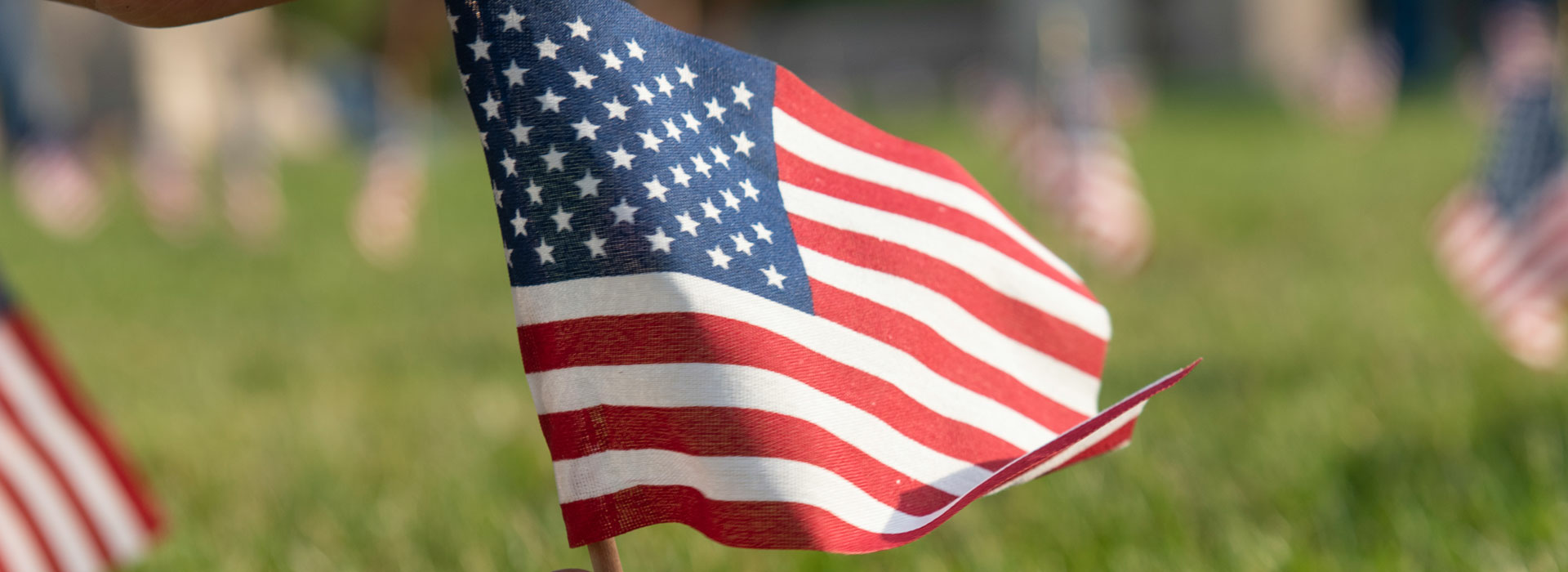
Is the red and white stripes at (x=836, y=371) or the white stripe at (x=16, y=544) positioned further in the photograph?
the white stripe at (x=16, y=544)

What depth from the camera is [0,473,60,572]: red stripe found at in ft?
7.38

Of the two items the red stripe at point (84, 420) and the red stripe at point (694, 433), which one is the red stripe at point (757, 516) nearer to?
the red stripe at point (694, 433)

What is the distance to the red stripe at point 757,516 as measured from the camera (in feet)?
3.96

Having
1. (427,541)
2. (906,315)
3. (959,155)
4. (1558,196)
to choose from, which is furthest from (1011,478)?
(959,155)

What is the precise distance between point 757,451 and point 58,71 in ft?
95.7

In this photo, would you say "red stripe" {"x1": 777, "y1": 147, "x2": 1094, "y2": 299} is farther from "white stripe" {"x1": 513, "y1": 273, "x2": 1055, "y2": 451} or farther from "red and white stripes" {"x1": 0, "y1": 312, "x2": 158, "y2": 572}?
"red and white stripes" {"x1": 0, "y1": 312, "x2": 158, "y2": 572}

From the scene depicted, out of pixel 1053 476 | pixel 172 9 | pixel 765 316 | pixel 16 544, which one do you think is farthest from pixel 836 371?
pixel 16 544

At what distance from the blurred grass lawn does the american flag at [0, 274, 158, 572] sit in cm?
21

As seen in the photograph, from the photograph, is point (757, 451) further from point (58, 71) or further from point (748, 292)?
point (58, 71)

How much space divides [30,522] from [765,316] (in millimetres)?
1745

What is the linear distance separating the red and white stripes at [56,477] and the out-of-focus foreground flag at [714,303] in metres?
1.53

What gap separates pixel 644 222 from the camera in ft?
3.94

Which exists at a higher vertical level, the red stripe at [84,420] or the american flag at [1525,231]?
the american flag at [1525,231]

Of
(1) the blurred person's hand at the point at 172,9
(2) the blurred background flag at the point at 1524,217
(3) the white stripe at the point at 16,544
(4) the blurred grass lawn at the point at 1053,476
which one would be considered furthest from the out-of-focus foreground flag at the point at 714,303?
(2) the blurred background flag at the point at 1524,217
